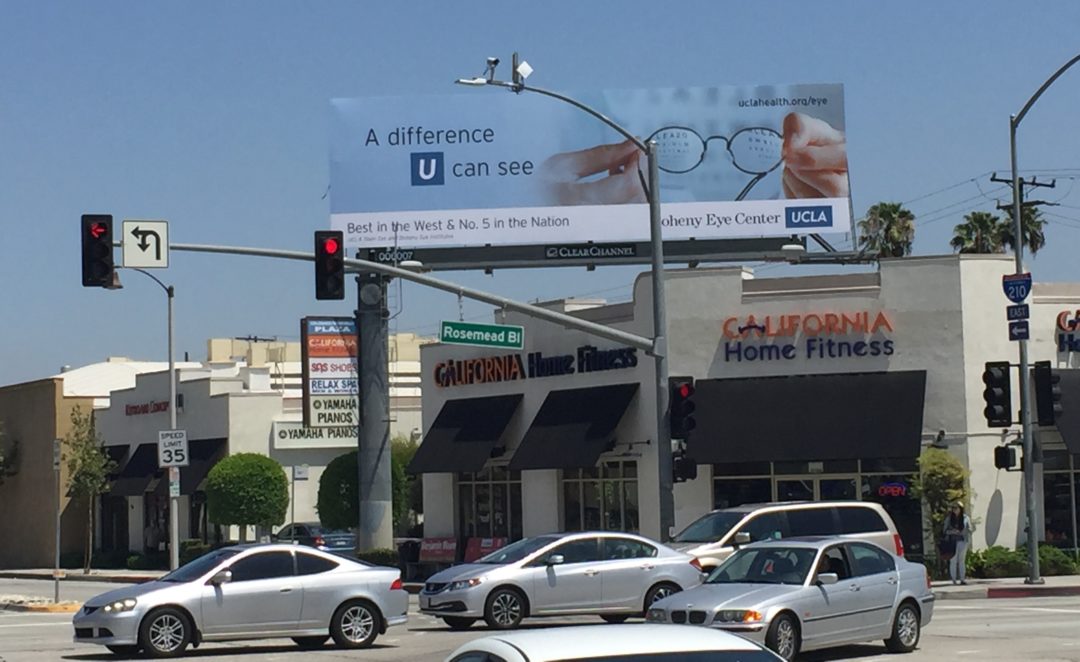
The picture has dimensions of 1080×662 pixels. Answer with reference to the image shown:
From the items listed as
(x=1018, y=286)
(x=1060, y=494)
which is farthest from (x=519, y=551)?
(x=1060, y=494)

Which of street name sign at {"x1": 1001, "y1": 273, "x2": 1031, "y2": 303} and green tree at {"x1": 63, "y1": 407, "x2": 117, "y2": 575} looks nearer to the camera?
street name sign at {"x1": 1001, "y1": 273, "x2": 1031, "y2": 303}

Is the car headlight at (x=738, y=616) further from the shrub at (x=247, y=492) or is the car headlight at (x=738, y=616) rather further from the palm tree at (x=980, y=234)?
the palm tree at (x=980, y=234)

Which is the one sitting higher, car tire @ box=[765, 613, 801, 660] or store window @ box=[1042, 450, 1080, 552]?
store window @ box=[1042, 450, 1080, 552]

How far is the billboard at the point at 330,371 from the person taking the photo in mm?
47750

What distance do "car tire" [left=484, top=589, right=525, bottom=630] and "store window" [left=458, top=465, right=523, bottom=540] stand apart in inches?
801

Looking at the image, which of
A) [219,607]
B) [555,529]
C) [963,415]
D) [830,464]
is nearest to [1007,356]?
[963,415]

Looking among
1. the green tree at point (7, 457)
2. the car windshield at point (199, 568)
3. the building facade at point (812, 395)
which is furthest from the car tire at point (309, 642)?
the green tree at point (7, 457)

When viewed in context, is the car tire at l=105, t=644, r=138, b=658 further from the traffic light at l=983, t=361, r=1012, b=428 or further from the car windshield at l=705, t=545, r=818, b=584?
the traffic light at l=983, t=361, r=1012, b=428

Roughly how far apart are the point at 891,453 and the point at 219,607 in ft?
64.8

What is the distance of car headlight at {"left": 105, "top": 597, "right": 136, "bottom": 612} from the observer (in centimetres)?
2105

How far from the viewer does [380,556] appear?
45.1m

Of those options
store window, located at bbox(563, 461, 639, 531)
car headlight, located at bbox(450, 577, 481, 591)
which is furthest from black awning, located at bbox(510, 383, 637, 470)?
car headlight, located at bbox(450, 577, 481, 591)

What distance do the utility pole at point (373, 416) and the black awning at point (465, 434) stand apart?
108 cm

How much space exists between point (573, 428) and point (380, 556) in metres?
7.36
